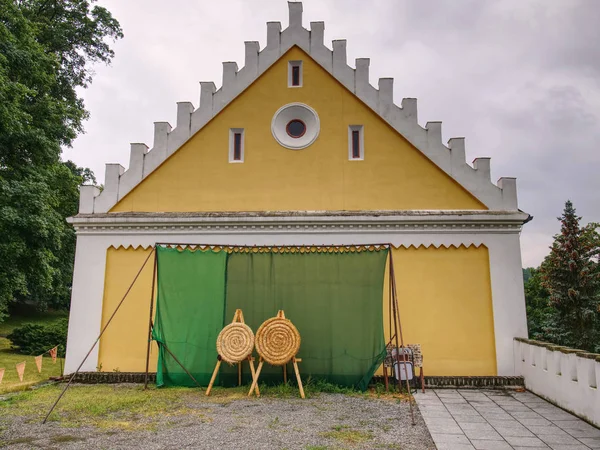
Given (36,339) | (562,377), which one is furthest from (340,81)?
(36,339)

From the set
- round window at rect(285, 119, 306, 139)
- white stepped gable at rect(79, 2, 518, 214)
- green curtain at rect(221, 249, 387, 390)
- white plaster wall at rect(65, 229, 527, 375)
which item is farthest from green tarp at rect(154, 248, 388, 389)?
round window at rect(285, 119, 306, 139)

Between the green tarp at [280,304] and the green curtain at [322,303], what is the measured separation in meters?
0.02

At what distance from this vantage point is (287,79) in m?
11.5

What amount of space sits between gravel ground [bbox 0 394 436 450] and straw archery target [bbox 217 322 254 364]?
1.15 metres

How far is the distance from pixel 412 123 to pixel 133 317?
315 inches

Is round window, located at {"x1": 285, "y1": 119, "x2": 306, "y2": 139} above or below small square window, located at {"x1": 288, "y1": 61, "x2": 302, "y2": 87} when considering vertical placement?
below

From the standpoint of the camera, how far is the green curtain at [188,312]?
9.48m

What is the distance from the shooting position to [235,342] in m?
8.98

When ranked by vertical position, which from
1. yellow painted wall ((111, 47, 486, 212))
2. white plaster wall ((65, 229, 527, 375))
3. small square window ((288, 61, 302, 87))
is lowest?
white plaster wall ((65, 229, 527, 375))

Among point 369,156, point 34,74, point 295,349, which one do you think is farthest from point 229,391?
point 34,74

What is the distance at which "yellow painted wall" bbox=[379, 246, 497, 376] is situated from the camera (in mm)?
10031

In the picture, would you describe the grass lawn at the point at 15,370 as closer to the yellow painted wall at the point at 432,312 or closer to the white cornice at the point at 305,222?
the yellow painted wall at the point at 432,312

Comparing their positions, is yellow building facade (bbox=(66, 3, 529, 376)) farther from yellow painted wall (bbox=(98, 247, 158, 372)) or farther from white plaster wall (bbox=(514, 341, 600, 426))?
white plaster wall (bbox=(514, 341, 600, 426))

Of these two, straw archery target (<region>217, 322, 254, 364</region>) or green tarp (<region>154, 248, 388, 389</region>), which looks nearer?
straw archery target (<region>217, 322, 254, 364</region>)
